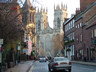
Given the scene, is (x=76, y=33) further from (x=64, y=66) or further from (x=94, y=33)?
(x=64, y=66)

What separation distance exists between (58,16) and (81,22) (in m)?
123

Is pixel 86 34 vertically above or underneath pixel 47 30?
underneath

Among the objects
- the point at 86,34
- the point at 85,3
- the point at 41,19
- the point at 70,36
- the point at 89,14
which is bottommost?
the point at 86,34

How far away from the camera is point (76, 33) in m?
58.6

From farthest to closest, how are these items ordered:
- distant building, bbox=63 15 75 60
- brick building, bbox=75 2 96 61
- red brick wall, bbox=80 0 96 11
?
distant building, bbox=63 15 75 60 < red brick wall, bbox=80 0 96 11 < brick building, bbox=75 2 96 61

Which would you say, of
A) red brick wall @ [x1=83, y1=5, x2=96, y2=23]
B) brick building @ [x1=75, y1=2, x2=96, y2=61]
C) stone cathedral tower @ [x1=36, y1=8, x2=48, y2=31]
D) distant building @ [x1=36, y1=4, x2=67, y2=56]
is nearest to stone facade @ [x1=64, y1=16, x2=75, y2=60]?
brick building @ [x1=75, y1=2, x2=96, y2=61]

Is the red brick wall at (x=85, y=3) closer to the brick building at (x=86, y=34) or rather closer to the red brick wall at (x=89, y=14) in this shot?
the brick building at (x=86, y=34)

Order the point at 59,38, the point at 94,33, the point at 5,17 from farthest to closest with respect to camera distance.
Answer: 1. the point at 59,38
2. the point at 94,33
3. the point at 5,17

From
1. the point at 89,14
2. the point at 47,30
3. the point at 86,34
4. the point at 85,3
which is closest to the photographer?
the point at 86,34

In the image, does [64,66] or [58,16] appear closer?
[64,66]

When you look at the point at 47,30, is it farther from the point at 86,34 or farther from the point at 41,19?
the point at 86,34

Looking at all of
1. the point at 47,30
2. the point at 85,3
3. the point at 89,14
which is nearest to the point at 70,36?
the point at 85,3

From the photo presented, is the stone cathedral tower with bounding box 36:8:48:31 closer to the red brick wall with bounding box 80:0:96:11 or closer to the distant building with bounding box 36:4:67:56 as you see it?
the distant building with bounding box 36:4:67:56

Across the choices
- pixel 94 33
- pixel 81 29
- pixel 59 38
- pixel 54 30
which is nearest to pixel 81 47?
pixel 81 29
